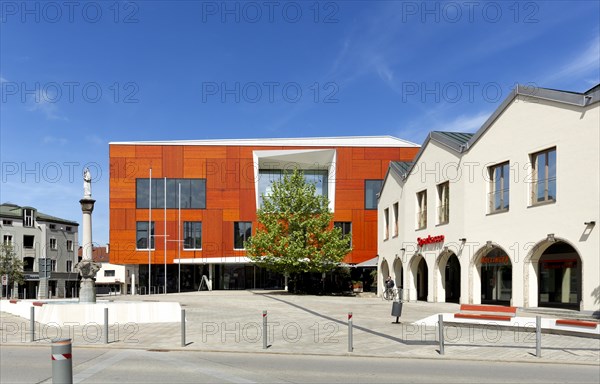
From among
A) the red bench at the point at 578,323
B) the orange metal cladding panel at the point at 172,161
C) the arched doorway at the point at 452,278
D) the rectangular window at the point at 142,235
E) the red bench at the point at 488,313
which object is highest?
the orange metal cladding panel at the point at 172,161

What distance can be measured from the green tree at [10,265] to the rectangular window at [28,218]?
24.1 feet

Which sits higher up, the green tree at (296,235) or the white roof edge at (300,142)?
the white roof edge at (300,142)

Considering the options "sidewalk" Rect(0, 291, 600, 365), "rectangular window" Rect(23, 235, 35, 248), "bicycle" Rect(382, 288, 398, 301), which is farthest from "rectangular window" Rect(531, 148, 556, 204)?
"rectangular window" Rect(23, 235, 35, 248)

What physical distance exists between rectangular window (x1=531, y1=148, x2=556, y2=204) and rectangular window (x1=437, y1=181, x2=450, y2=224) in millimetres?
6592

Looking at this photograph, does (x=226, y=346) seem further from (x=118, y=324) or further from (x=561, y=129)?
(x=561, y=129)

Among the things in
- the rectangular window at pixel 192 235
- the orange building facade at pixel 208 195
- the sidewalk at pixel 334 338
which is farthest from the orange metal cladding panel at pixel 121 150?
the sidewalk at pixel 334 338

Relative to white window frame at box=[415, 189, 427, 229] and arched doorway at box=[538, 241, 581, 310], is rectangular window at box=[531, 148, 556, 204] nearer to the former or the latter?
arched doorway at box=[538, 241, 581, 310]

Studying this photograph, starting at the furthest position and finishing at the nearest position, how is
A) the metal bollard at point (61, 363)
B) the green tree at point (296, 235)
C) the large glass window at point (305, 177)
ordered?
1. the large glass window at point (305, 177)
2. the green tree at point (296, 235)
3. the metal bollard at point (61, 363)

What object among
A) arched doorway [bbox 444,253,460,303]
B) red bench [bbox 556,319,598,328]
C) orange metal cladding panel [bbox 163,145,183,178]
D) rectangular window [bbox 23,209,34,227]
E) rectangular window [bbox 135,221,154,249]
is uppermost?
orange metal cladding panel [bbox 163,145,183,178]

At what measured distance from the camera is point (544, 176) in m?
22.0

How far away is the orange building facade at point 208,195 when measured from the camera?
4972 cm

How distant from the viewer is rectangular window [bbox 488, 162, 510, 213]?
80.3 feet

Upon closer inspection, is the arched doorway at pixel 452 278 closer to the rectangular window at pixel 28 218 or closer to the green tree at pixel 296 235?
the green tree at pixel 296 235

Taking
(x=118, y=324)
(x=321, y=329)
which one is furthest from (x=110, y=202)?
(x=321, y=329)
